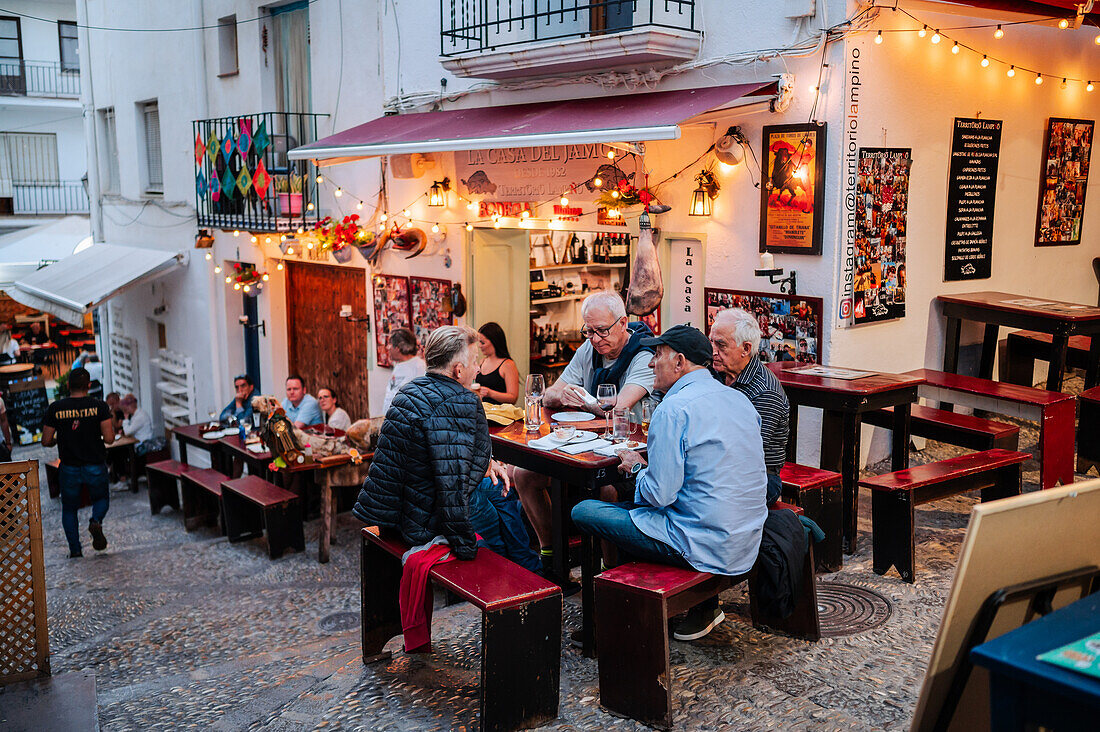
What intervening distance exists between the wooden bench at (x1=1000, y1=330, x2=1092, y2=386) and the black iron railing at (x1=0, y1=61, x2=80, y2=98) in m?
22.6

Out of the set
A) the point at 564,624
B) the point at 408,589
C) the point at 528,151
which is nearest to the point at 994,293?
the point at 528,151

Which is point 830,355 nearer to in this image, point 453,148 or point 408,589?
point 453,148

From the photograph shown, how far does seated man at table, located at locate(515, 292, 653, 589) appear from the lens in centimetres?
554

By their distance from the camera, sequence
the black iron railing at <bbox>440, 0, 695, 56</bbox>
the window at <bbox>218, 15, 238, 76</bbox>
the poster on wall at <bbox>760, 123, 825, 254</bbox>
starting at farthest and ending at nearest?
the window at <bbox>218, 15, 238, 76</bbox> → the black iron railing at <bbox>440, 0, 695, 56</bbox> → the poster on wall at <bbox>760, 123, 825, 254</bbox>

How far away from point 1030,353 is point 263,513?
648cm

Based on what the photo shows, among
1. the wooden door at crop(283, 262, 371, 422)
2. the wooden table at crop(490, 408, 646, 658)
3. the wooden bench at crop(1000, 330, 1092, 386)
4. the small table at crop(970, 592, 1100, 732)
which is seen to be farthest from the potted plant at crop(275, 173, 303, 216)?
the small table at crop(970, 592, 1100, 732)

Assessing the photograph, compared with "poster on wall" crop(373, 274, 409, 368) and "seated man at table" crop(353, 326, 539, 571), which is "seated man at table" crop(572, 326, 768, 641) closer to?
"seated man at table" crop(353, 326, 539, 571)

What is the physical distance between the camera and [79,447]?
9266mm

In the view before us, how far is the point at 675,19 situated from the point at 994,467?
4.04 m

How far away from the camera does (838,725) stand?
12.7 feet

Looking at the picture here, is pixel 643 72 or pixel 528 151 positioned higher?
pixel 643 72

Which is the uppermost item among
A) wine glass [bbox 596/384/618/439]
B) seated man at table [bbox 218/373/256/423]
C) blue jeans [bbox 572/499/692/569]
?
wine glass [bbox 596/384/618/439]

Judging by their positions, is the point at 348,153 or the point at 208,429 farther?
the point at 208,429

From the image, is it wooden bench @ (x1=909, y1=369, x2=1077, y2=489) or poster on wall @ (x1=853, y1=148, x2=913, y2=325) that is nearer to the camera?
wooden bench @ (x1=909, y1=369, x2=1077, y2=489)
